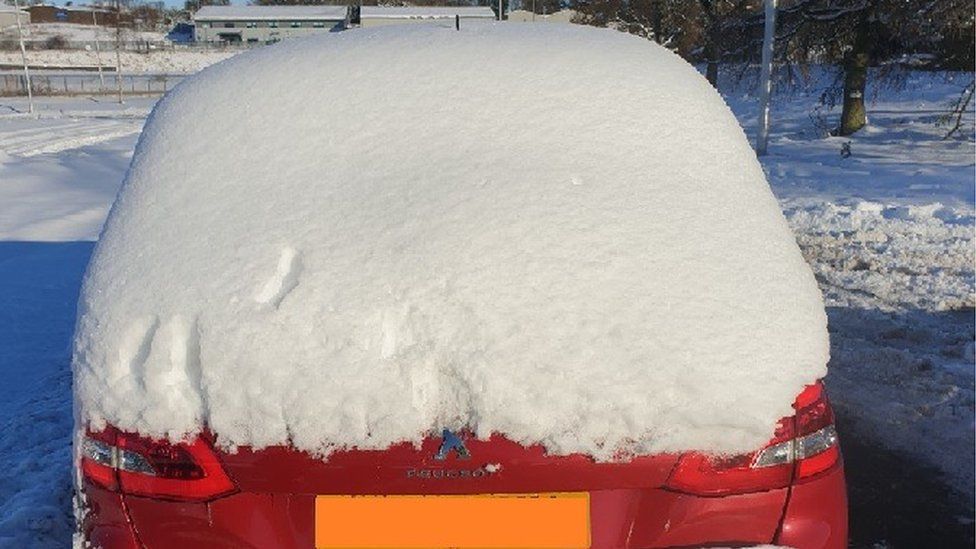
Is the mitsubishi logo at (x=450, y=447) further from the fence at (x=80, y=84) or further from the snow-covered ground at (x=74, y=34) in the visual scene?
the snow-covered ground at (x=74, y=34)

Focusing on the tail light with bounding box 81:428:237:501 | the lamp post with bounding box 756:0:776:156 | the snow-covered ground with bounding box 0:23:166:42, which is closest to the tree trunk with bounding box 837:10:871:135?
the lamp post with bounding box 756:0:776:156

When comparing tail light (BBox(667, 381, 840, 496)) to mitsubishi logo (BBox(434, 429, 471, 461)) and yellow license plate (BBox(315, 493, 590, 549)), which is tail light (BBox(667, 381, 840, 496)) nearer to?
yellow license plate (BBox(315, 493, 590, 549))

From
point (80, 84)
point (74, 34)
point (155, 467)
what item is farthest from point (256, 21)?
point (155, 467)

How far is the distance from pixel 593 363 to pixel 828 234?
719 centimetres

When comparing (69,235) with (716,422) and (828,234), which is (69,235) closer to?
(828,234)

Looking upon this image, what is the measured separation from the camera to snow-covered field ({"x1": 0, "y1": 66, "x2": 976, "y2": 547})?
367cm

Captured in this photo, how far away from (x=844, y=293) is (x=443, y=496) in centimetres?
518

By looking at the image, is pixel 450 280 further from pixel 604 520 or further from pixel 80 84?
Result: pixel 80 84

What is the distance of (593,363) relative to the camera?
1.69 meters

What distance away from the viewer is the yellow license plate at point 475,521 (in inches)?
66.9

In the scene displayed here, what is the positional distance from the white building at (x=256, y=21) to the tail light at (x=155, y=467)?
102 feet

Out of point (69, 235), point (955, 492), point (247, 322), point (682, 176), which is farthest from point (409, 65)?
point (69, 235)

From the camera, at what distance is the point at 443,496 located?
5.57 ft

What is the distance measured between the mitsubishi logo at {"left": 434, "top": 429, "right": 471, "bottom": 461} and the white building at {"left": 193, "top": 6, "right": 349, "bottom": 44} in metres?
31.2
